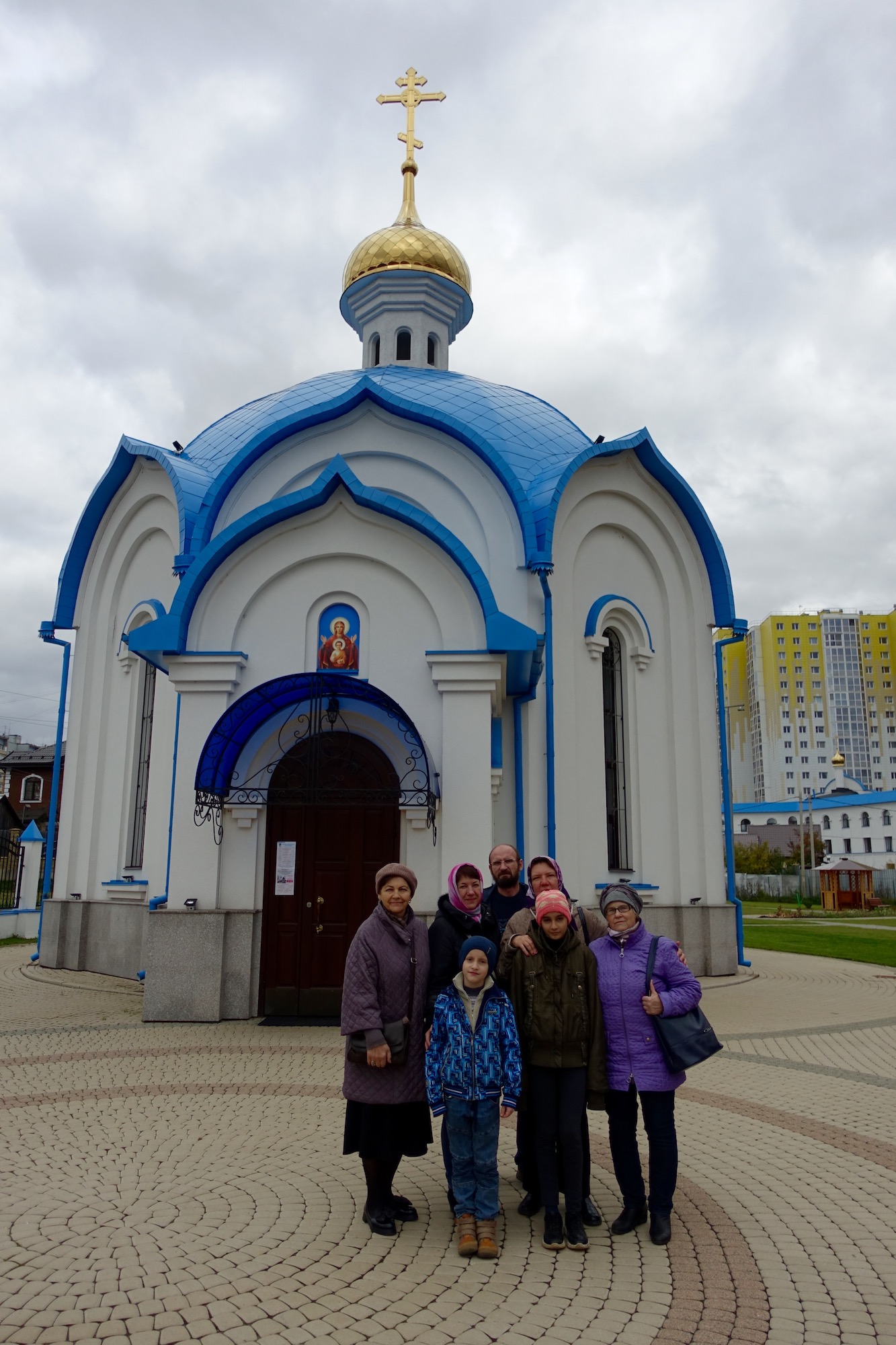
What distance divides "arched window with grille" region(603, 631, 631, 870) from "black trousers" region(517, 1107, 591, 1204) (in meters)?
7.11

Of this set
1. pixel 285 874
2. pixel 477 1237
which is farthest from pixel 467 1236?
pixel 285 874

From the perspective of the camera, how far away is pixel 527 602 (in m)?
11.0

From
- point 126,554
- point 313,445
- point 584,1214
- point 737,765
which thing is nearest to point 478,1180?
point 584,1214

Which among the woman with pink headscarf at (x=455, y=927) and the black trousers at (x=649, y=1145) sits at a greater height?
the woman with pink headscarf at (x=455, y=927)

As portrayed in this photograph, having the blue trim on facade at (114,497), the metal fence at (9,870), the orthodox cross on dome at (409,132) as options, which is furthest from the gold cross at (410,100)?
→ the metal fence at (9,870)

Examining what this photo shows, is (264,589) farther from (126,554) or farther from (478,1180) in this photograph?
(478,1180)

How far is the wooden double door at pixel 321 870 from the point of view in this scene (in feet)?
29.2

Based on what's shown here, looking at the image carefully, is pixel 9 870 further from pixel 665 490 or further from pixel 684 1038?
pixel 684 1038

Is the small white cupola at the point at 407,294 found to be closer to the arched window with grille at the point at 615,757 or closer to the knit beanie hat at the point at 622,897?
the arched window with grille at the point at 615,757

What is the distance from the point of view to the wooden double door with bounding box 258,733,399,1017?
350 inches

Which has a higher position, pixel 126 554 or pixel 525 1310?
pixel 126 554

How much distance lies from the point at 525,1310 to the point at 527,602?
27.0ft

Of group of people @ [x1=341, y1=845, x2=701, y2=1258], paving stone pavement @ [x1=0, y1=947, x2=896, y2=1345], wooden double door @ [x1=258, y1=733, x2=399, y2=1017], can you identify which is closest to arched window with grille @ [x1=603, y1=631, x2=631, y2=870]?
wooden double door @ [x1=258, y1=733, x2=399, y2=1017]

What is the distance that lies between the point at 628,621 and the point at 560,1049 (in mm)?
8659
